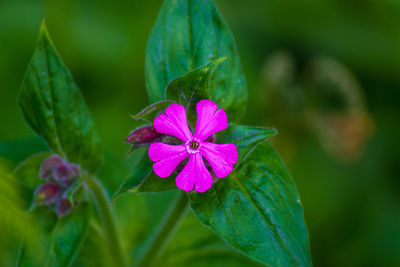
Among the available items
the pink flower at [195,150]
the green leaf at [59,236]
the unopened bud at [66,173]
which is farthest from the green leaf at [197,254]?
the pink flower at [195,150]

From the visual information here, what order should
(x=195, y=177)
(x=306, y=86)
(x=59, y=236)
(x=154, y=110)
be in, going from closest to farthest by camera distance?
1. (x=195, y=177)
2. (x=154, y=110)
3. (x=59, y=236)
4. (x=306, y=86)

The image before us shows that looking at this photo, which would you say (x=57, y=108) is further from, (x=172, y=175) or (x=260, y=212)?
(x=260, y=212)

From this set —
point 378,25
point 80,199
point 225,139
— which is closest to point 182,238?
point 80,199

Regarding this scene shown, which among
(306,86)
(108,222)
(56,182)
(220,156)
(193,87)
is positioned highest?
(193,87)

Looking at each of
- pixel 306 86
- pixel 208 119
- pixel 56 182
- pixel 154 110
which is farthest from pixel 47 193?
pixel 306 86

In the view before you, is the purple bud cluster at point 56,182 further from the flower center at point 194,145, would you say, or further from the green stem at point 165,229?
the flower center at point 194,145

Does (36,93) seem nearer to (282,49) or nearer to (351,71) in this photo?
(282,49)

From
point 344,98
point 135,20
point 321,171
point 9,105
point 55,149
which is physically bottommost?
point 321,171
